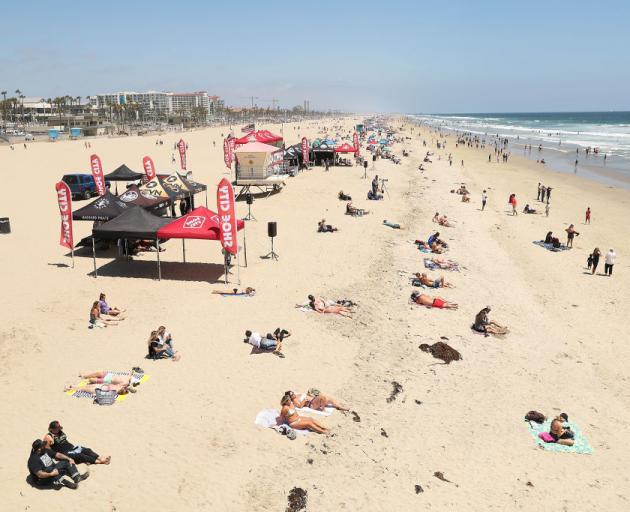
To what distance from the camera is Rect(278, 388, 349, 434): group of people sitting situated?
7.47 meters

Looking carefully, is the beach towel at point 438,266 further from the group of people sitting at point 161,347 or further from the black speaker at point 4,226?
the black speaker at point 4,226

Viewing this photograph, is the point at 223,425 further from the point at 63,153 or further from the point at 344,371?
the point at 63,153

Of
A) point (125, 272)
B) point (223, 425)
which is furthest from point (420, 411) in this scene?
point (125, 272)

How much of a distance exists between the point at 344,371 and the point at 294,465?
2.73 m

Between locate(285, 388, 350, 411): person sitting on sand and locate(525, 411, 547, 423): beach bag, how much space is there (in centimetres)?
301

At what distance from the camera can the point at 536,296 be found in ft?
45.3

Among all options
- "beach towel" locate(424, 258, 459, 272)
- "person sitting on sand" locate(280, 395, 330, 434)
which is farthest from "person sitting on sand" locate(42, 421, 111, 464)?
"beach towel" locate(424, 258, 459, 272)

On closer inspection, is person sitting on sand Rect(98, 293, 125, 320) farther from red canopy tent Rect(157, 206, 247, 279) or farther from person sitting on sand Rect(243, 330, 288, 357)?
person sitting on sand Rect(243, 330, 288, 357)

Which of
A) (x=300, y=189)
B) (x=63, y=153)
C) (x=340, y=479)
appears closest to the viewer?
(x=340, y=479)

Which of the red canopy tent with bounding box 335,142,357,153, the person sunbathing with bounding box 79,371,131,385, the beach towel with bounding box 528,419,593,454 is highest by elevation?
the red canopy tent with bounding box 335,142,357,153

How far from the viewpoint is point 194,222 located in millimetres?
13211

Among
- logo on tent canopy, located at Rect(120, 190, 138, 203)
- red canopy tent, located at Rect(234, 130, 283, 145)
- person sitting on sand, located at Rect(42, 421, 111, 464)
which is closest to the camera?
person sitting on sand, located at Rect(42, 421, 111, 464)

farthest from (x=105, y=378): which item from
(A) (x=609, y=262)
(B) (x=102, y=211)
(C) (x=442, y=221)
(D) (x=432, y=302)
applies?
(C) (x=442, y=221)

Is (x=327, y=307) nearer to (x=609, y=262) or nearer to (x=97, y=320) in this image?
(x=97, y=320)
